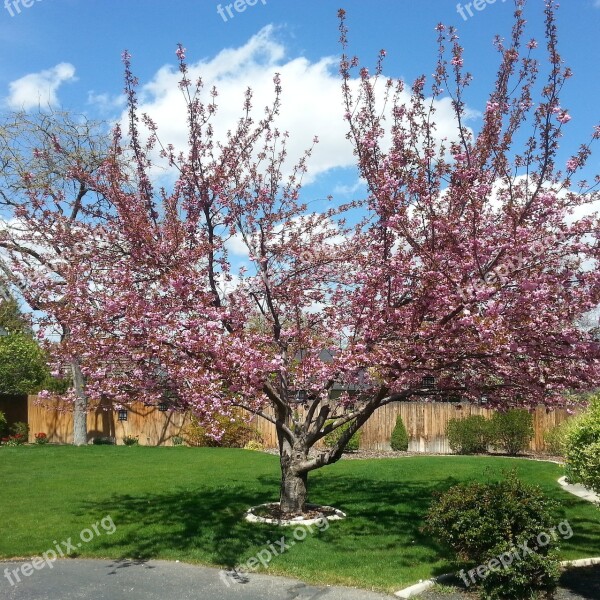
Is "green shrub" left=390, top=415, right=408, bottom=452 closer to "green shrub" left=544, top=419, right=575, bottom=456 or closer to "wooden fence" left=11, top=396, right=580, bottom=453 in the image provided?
"wooden fence" left=11, top=396, right=580, bottom=453

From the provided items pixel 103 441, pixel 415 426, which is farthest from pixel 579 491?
pixel 103 441

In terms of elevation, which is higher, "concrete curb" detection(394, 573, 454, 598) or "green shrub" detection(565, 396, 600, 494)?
"green shrub" detection(565, 396, 600, 494)

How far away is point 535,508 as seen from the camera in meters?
6.18

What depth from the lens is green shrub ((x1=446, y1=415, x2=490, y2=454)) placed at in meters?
21.1

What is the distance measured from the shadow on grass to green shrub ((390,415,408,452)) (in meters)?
9.52

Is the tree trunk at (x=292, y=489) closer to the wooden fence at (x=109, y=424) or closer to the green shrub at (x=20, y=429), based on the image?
the wooden fence at (x=109, y=424)

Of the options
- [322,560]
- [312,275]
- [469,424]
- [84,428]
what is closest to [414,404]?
[469,424]

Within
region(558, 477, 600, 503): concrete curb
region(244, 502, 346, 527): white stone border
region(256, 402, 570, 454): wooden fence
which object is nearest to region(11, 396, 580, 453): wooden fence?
region(256, 402, 570, 454): wooden fence

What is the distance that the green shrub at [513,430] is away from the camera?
20531 millimetres

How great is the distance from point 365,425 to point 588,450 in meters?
16.9

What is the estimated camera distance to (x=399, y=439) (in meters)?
22.5

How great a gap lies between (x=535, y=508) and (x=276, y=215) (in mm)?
5231

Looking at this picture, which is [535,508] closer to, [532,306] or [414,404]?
[532,306]

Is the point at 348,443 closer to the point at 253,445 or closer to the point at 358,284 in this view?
the point at 253,445
